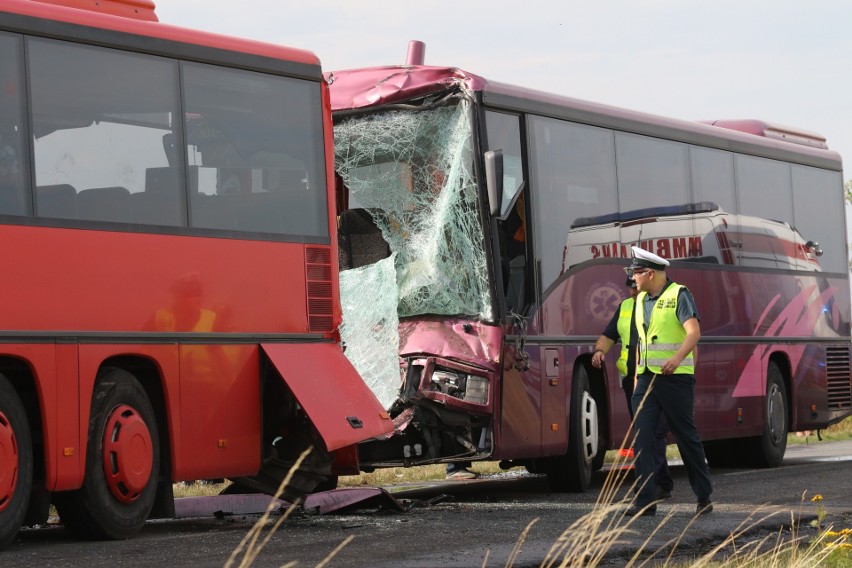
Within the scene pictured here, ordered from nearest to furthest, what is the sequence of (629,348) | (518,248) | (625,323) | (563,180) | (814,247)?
(625,323) < (629,348) < (518,248) < (563,180) < (814,247)

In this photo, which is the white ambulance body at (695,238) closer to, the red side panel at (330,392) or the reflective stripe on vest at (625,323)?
the reflective stripe on vest at (625,323)

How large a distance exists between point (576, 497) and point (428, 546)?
4.93m

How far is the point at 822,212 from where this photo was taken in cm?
2045

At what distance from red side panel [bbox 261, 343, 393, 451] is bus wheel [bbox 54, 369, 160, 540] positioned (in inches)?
44.5

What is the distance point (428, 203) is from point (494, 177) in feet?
2.03

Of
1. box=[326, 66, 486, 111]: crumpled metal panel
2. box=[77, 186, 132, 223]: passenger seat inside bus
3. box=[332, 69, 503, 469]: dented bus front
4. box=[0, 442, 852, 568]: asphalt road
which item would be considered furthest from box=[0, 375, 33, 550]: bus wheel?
box=[326, 66, 486, 111]: crumpled metal panel

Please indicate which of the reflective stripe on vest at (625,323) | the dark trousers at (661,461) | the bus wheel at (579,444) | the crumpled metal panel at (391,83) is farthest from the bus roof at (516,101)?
the dark trousers at (661,461)

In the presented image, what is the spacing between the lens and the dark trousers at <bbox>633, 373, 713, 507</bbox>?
38.6 ft

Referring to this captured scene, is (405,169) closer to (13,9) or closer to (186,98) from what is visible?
(186,98)

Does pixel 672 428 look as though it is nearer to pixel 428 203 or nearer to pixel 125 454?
pixel 428 203

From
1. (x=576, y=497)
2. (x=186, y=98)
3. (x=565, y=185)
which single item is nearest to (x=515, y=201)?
(x=565, y=185)

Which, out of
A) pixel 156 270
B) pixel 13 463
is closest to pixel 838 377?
pixel 156 270

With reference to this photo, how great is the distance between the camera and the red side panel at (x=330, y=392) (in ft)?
37.1

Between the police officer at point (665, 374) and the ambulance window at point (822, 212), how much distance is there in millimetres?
8235
